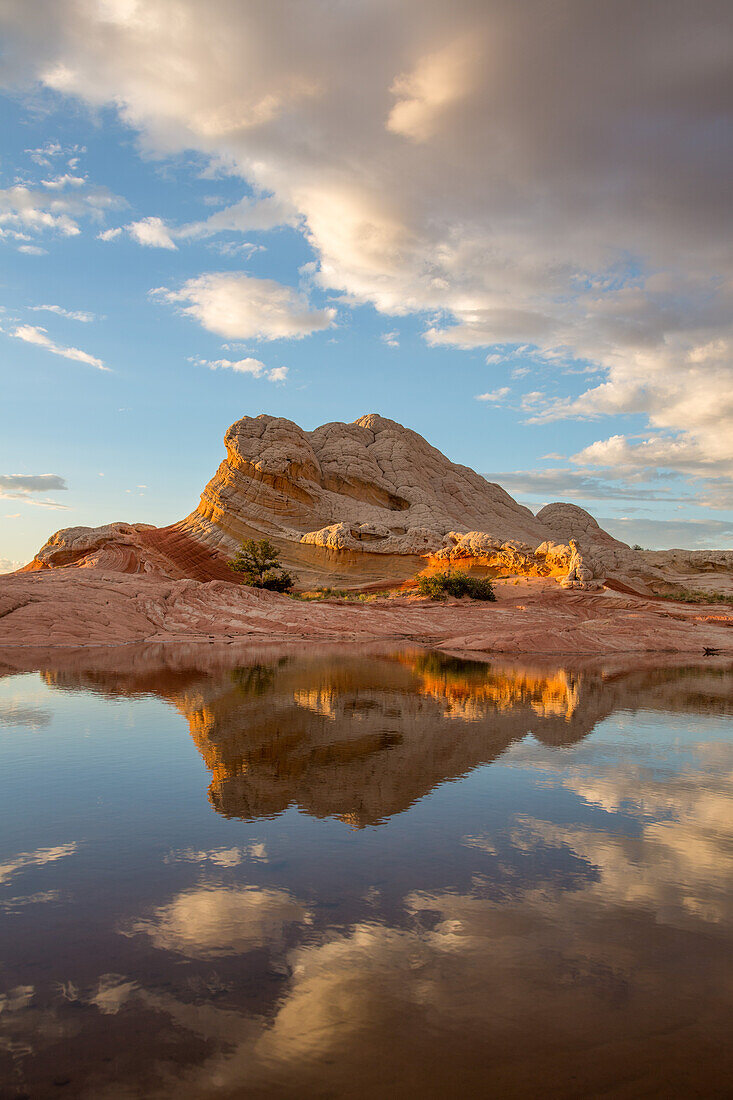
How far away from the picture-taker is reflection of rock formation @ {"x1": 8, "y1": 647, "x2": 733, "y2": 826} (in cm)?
745

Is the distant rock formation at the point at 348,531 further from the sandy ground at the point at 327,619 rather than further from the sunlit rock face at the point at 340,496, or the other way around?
the sandy ground at the point at 327,619

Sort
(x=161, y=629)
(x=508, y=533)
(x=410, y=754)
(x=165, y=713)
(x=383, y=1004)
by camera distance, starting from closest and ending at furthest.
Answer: (x=383, y=1004) → (x=410, y=754) → (x=165, y=713) → (x=161, y=629) → (x=508, y=533)

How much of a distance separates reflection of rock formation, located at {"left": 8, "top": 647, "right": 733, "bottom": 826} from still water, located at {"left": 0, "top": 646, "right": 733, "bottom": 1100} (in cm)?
8

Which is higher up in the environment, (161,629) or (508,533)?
(508,533)

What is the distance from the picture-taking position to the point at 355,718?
1131 centimetres

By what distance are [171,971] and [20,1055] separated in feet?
2.81

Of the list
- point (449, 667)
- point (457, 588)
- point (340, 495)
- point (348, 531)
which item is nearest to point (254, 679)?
point (449, 667)

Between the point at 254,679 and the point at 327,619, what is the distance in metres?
14.6

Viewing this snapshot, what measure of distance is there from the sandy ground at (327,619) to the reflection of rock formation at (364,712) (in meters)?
5.33

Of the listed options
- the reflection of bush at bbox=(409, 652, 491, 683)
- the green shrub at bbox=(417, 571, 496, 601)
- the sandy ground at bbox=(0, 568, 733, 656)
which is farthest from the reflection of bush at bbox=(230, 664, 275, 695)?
the green shrub at bbox=(417, 571, 496, 601)

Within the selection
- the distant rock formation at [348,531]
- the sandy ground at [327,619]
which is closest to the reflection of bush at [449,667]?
the sandy ground at [327,619]

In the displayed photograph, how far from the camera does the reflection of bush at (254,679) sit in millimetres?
14000

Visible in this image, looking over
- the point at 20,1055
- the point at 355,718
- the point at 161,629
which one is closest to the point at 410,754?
the point at 355,718

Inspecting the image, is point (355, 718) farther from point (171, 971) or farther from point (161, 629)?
point (161, 629)
